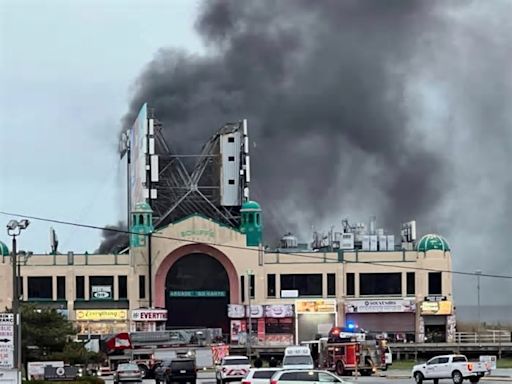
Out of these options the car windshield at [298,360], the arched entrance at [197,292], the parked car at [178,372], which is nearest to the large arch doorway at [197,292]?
the arched entrance at [197,292]

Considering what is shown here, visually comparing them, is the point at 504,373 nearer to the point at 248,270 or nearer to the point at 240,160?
the point at 248,270

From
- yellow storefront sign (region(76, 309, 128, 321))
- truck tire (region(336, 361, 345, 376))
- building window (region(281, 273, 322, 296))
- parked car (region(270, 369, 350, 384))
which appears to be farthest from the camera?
building window (region(281, 273, 322, 296))

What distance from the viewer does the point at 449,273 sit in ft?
363

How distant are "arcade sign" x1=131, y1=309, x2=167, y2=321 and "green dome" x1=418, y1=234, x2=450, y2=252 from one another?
2523cm

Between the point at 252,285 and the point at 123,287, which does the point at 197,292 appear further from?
the point at 123,287

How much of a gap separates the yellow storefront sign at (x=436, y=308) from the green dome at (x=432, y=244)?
5158 millimetres

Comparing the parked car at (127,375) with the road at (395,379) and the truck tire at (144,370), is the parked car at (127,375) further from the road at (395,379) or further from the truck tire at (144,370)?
the truck tire at (144,370)

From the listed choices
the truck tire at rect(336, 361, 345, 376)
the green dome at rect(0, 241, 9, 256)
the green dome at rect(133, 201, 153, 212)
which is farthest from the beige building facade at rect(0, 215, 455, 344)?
the truck tire at rect(336, 361, 345, 376)

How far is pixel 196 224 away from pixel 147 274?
656 centimetres

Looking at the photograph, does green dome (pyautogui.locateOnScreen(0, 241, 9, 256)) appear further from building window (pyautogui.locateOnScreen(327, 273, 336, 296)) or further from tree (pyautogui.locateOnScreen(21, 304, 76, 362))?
tree (pyautogui.locateOnScreen(21, 304, 76, 362))

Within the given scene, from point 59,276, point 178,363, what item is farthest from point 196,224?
point 178,363

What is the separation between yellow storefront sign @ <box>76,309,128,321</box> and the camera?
110m

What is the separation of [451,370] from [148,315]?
49142mm

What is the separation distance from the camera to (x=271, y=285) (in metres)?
112
